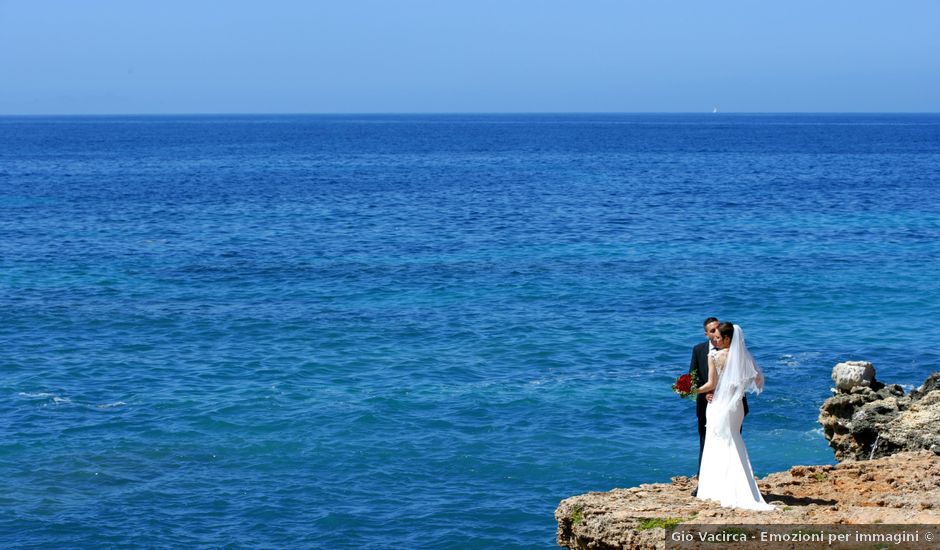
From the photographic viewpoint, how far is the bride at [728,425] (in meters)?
13.8

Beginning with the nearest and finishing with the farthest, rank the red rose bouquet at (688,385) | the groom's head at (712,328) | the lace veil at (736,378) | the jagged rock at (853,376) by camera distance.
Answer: the lace veil at (736,378), the groom's head at (712,328), the red rose bouquet at (688,385), the jagged rock at (853,376)

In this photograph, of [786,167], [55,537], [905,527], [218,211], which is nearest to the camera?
[905,527]

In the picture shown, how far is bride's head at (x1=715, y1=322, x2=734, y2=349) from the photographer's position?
45.2ft

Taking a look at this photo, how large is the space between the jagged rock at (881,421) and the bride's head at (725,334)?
6293mm

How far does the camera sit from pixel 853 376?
2192 cm

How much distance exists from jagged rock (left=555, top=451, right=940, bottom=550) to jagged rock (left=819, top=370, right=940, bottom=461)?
7.98 ft

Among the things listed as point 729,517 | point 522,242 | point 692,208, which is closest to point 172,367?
point 729,517

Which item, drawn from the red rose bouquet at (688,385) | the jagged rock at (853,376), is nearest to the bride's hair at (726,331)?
the red rose bouquet at (688,385)

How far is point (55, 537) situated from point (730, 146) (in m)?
153

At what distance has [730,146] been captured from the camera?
163m

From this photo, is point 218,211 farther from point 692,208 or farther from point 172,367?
point 172,367

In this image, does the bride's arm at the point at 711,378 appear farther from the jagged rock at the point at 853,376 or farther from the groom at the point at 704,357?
the jagged rock at the point at 853,376

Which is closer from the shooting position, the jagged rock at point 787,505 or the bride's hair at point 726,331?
the jagged rock at point 787,505

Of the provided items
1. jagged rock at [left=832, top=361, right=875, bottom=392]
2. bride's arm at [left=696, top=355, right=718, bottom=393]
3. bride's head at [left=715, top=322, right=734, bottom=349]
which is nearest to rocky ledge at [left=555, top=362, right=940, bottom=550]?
bride's arm at [left=696, top=355, right=718, bottom=393]
